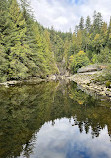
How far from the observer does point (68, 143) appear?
3.43 metres

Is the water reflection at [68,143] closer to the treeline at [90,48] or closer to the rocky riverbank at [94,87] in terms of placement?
the rocky riverbank at [94,87]

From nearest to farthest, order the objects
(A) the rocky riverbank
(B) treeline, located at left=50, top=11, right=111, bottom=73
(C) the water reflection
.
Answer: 1. (C) the water reflection
2. (A) the rocky riverbank
3. (B) treeline, located at left=50, top=11, right=111, bottom=73

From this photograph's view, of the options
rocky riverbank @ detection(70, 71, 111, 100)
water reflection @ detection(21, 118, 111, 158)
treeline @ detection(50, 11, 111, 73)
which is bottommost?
water reflection @ detection(21, 118, 111, 158)

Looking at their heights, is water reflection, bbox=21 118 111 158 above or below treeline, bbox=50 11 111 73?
below

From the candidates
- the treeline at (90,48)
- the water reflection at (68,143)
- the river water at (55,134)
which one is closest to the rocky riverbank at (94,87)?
the river water at (55,134)

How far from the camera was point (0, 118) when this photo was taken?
4.92m

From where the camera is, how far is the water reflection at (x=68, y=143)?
2.96 meters

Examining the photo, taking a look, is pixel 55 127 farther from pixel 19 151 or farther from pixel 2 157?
pixel 2 157

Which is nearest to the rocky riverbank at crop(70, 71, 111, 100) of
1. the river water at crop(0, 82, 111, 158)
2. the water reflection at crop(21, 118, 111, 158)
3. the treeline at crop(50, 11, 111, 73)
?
the river water at crop(0, 82, 111, 158)

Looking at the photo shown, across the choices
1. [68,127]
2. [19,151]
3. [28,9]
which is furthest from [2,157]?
[28,9]

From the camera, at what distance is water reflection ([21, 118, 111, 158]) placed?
9.70 ft

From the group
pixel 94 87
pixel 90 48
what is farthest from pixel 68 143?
pixel 90 48

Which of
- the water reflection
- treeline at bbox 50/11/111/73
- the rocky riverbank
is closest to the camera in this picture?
the water reflection

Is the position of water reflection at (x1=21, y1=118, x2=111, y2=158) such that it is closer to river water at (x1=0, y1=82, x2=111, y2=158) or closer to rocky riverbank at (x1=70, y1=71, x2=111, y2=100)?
river water at (x1=0, y1=82, x2=111, y2=158)
